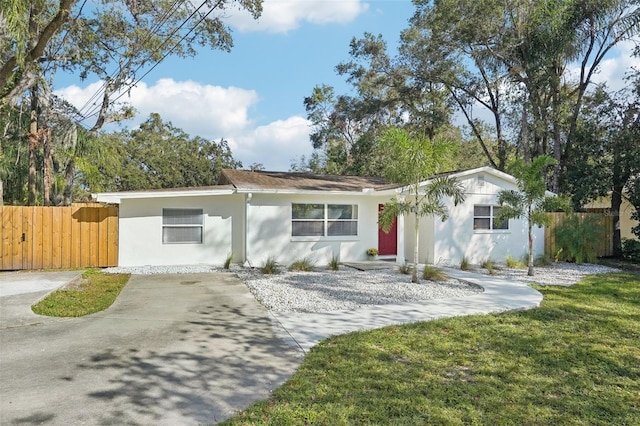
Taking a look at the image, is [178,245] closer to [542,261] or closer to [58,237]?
[58,237]

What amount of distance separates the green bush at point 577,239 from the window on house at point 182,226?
12.6 meters

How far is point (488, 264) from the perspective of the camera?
12.0m

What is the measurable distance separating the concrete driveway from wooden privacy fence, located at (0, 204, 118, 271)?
4.70 metres

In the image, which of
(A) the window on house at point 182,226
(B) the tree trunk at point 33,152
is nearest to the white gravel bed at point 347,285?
(A) the window on house at point 182,226

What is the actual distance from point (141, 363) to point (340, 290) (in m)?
4.93

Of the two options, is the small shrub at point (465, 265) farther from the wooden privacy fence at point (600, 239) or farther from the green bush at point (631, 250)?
the green bush at point (631, 250)

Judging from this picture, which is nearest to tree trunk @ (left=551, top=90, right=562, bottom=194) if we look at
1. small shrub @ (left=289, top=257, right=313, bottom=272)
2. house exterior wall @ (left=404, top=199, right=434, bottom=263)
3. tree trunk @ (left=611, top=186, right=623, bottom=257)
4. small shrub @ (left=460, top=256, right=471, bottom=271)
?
tree trunk @ (left=611, top=186, right=623, bottom=257)

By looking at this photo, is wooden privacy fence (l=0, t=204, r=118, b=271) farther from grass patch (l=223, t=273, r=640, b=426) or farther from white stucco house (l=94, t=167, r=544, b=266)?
grass patch (l=223, t=273, r=640, b=426)

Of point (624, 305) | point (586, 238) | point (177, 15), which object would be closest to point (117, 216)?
point (177, 15)

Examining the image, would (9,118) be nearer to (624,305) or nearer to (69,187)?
(69,187)

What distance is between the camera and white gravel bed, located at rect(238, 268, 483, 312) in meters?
7.53

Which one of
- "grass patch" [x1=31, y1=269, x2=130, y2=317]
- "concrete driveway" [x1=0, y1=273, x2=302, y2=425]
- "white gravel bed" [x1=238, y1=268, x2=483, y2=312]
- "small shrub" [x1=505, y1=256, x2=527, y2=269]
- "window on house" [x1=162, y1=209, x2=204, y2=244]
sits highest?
"window on house" [x1=162, y1=209, x2=204, y2=244]

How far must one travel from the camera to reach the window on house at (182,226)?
12.5 metres

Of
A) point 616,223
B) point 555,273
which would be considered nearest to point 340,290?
point 555,273
